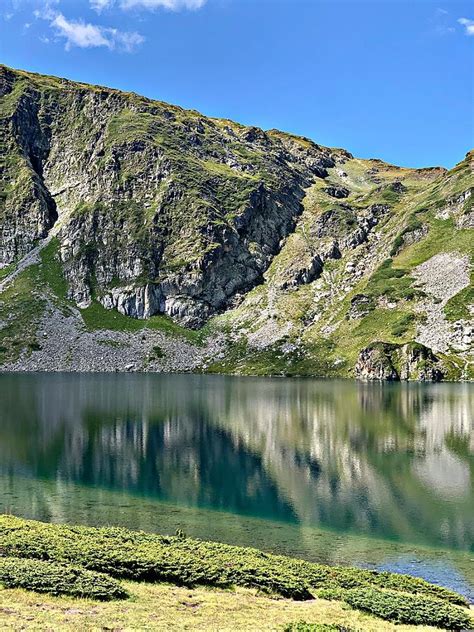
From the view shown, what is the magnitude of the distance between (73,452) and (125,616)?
46948mm

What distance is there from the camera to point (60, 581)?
22531mm

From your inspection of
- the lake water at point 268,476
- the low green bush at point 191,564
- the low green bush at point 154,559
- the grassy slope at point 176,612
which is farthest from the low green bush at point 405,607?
the lake water at point 268,476

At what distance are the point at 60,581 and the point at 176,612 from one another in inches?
201

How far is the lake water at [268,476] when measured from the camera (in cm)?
3819

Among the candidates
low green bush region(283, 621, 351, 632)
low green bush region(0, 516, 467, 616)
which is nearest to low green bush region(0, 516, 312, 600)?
low green bush region(0, 516, 467, 616)

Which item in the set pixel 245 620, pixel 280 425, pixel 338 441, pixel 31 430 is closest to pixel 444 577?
pixel 245 620

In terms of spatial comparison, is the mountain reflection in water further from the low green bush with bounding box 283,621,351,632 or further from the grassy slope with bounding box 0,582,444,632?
the low green bush with bounding box 283,621,351,632

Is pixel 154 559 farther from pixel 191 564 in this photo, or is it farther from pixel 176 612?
pixel 176 612

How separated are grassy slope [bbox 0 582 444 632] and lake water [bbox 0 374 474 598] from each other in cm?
1084

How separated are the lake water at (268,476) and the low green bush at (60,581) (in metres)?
15.0

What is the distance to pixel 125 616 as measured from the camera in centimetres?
2006

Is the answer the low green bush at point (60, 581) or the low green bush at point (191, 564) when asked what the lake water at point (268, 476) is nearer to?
the low green bush at point (191, 564)

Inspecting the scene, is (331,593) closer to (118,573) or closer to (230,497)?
(118,573)

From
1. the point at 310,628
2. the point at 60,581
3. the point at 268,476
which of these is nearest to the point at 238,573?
the point at 60,581
